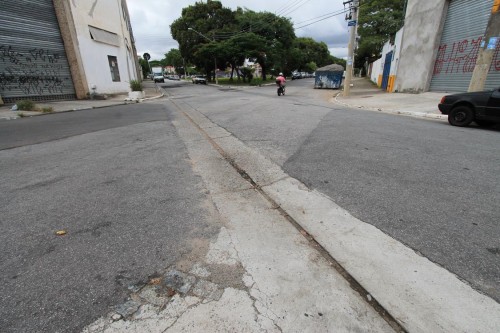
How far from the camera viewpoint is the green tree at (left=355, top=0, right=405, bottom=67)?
31734mm

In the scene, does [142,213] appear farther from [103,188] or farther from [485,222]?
[485,222]

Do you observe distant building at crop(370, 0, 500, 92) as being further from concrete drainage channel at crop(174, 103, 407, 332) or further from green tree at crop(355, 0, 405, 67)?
green tree at crop(355, 0, 405, 67)

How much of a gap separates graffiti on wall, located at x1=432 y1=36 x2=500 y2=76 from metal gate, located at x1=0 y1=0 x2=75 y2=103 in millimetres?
22850

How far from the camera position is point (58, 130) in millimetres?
8188

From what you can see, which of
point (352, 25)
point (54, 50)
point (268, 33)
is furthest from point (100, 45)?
point (268, 33)

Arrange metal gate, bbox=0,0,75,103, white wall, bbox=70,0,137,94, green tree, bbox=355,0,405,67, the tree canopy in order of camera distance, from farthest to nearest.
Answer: the tree canopy, green tree, bbox=355,0,405,67, white wall, bbox=70,0,137,94, metal gate, bbox=0,0,75,103


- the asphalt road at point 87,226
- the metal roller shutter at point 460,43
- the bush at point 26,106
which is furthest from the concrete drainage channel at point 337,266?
the metal roller shutter at point 460,43

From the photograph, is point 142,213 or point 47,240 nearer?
point 47,240

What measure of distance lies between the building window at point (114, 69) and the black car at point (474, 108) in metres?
21.9

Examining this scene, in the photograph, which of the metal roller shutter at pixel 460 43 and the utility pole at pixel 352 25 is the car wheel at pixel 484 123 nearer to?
the metal roller shutter at pixel 460 43

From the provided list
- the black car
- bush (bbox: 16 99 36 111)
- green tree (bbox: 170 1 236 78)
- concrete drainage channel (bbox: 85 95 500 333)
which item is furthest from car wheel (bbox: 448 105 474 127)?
green tree (bbox: 170 1 236 78)

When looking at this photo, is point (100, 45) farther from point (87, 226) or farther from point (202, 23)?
point (202, 23)

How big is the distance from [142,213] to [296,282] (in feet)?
6.77

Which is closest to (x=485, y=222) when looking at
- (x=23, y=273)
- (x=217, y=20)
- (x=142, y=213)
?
(x=142, y=213)
